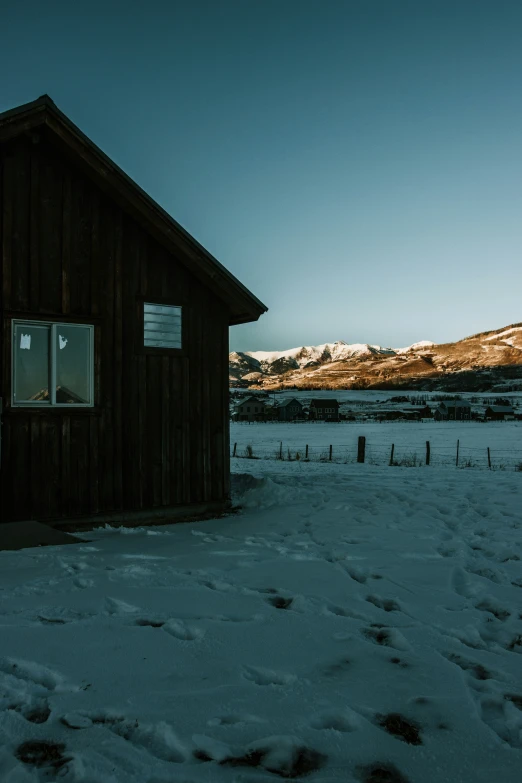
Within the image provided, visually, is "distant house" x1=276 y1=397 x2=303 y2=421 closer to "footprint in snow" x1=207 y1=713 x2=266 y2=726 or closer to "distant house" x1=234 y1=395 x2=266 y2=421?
"distant house" x1=234 y1=395 x2=266 y2=421

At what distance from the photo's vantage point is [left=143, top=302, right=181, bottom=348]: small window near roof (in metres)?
8.41

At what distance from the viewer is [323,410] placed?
108562 mm

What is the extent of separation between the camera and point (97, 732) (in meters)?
2.65

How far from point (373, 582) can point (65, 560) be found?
3149mm

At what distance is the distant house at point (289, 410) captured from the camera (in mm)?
110925

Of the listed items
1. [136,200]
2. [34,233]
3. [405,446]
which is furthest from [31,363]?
[405,446]

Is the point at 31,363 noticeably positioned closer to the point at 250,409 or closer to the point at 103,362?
the point at 103,362

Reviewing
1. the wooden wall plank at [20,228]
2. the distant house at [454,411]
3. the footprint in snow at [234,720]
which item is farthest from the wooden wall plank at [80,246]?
the distant house at [454,411]

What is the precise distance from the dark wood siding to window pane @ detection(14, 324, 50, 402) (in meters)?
0.16

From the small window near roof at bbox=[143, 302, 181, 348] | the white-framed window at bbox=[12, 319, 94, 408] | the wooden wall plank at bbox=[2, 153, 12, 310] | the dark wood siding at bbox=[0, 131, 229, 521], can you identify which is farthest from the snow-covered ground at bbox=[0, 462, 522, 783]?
the wooden wall plank at bbox=[2, 153, 12, 310]

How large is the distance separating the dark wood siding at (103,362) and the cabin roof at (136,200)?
9.4 inches

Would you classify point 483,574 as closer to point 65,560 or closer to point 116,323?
point 65,560

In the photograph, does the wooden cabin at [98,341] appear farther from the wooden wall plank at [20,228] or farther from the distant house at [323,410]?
the distant house at [323,410]

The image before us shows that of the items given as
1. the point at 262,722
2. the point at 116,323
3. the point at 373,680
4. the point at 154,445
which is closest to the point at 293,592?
the point at 373,680
